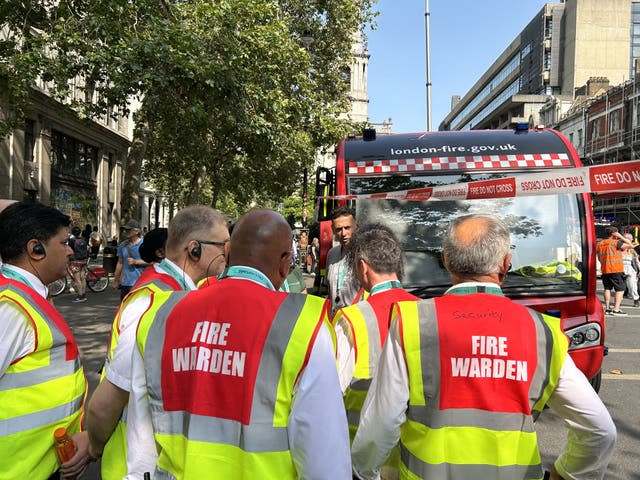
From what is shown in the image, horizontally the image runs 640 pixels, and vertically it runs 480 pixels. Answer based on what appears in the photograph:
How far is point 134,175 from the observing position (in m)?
17.0

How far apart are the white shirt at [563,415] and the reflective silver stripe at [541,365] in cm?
6

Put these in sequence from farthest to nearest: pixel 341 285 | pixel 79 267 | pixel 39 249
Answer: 1. pixel 79 267
2. pixel 341 285
3. pixel 39 249

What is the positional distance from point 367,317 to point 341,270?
1.74m

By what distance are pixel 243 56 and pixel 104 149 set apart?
21700mm

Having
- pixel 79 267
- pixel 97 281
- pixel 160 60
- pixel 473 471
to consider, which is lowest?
pixel 97 281

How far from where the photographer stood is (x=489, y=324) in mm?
1822

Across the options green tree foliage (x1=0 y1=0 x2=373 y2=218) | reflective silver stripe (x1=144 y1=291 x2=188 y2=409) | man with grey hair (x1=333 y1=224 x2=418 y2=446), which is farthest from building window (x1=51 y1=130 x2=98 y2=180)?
reflective silver stripe (x1=144 y1=291 x2=188 y2=409)

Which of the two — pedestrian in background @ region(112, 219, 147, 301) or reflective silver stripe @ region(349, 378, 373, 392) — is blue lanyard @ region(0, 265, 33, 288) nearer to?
reflective silver stripe @ region(349, 378, 373, 392)

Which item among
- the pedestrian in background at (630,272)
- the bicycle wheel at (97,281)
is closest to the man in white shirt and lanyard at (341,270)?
the pedestrian in background at (630,272)

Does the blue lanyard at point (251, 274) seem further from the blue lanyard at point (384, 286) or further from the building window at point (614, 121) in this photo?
the building window at point (614, 121)

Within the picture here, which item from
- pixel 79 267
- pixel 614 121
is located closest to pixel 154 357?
A: pixel 79 267

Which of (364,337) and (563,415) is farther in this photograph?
(364,337)

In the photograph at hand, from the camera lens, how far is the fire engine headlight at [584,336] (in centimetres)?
438

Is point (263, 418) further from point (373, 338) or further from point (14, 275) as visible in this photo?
point (14, 275)
